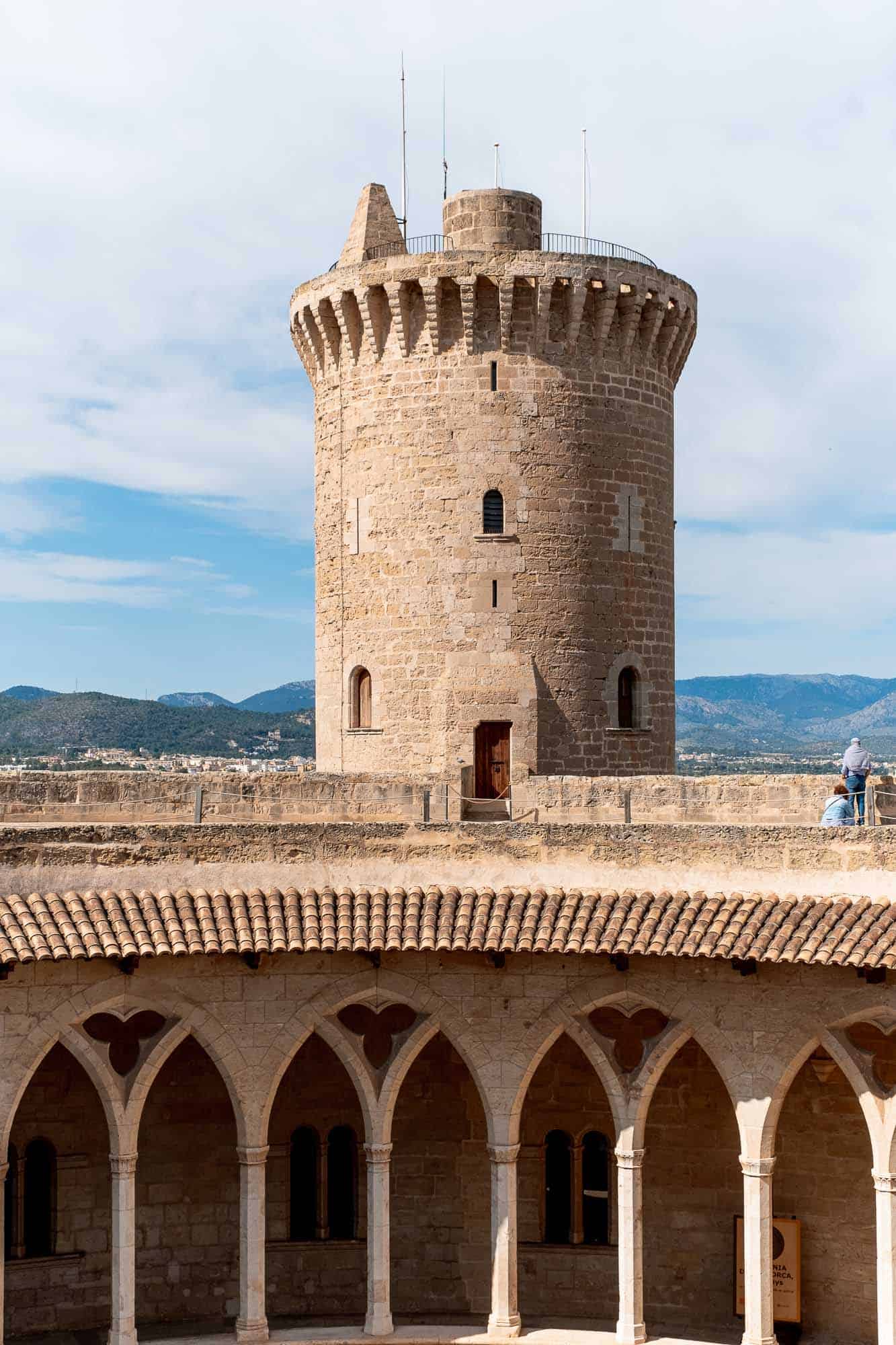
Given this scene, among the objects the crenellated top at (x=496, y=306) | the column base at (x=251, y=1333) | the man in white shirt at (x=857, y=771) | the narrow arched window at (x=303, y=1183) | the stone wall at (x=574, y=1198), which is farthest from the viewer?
the crenellated top at (x=496, y=306)

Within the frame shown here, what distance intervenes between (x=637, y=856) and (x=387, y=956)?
343 centimetres

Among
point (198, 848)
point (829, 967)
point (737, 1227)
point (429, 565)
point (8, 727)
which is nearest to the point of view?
point (829, 967)

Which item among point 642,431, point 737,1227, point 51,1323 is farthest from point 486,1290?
point 642,431

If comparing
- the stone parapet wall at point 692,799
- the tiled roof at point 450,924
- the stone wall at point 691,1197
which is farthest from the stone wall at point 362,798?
the stone wall at point 691,1197

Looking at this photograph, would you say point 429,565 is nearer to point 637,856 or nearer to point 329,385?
point 329,385

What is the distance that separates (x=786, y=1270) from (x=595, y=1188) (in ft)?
9.65

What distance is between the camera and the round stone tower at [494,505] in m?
29.0

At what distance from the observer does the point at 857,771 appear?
889 inches

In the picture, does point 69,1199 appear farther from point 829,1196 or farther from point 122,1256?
point 829,1196

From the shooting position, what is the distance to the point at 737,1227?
23.0 meters

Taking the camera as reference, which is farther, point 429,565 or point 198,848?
point 429,565

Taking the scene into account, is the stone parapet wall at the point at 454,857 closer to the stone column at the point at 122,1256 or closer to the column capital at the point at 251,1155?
the column capital at the point at 251,1155

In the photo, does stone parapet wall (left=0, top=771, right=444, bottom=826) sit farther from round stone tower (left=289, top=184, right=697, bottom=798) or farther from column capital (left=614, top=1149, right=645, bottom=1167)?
column capital (left=614, top=1149, right=645, bottom=1167)

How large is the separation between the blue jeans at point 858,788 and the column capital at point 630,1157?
533cm
